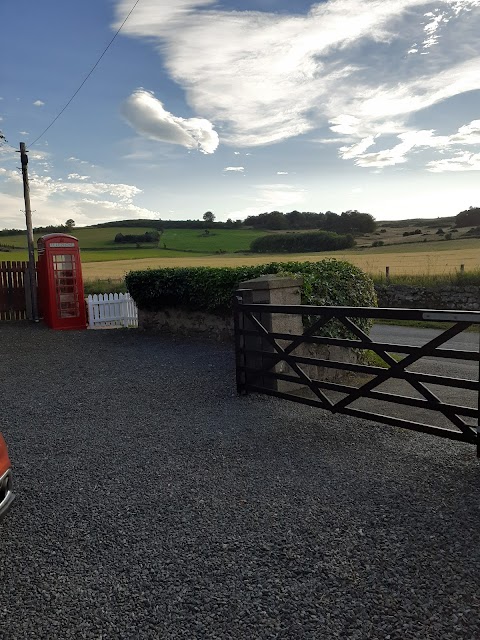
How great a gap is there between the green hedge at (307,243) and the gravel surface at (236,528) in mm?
35922

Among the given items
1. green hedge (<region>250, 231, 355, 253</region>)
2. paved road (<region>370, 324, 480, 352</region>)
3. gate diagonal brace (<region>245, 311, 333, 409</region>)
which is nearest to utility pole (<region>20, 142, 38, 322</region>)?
paved road (<region>370, 324, 480, 352</region>)

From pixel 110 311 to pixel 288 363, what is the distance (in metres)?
10.9

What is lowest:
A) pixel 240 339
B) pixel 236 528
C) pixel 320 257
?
pixel 236 528

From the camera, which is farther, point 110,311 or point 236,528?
point 110,311

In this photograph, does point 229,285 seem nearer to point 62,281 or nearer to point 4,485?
point 62,281

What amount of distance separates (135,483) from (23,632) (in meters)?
1.81

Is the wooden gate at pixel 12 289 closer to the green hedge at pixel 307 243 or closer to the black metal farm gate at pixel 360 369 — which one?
the black metal farm gate at pixel 360 369

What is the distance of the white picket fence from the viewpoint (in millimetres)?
15898

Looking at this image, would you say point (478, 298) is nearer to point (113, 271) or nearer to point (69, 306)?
point (69, 306)

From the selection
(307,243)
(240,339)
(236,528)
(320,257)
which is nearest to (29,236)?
(240,339)

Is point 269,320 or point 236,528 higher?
point 269,320

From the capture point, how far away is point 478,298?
703 inches

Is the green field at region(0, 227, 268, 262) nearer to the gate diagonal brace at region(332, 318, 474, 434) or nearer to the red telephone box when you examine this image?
the red telephone box

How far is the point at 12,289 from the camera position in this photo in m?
17.2
